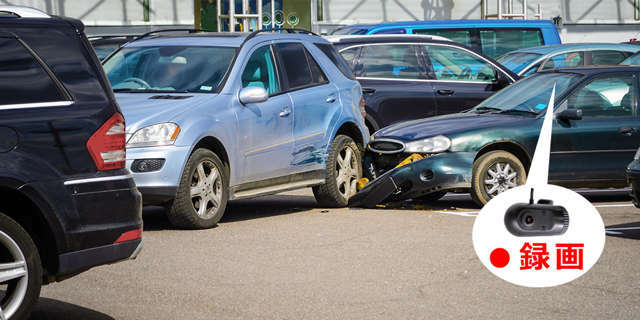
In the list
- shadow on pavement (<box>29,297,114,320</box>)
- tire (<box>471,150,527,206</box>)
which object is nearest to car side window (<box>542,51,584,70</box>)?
tire (<box>471,150,527,206</box>)

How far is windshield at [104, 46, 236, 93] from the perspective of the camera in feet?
34.8

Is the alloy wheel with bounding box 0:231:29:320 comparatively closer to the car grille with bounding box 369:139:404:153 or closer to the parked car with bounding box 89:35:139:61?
the car grille with bounding box 369:139:404:153

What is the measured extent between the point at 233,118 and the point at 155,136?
95 cm

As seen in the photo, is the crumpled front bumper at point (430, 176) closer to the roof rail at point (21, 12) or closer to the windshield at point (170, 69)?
the windshield at point (170, 69)

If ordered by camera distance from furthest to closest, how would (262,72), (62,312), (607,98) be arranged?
(607,98), (262,72), (62,312)

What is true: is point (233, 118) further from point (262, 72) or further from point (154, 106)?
point (262, 72)

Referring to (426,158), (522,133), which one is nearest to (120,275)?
(426,158)

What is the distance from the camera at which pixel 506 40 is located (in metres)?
19.8

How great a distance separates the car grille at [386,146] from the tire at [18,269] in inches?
250

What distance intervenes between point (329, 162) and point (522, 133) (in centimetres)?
202

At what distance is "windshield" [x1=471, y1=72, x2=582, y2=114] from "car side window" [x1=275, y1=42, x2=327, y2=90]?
1884mm

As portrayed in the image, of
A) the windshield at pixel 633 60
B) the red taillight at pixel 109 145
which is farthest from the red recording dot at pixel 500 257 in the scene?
the windshield at pixel 633 60

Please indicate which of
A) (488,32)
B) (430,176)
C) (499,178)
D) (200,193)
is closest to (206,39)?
(200,193)

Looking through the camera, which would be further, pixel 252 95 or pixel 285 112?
pixel 285 112
